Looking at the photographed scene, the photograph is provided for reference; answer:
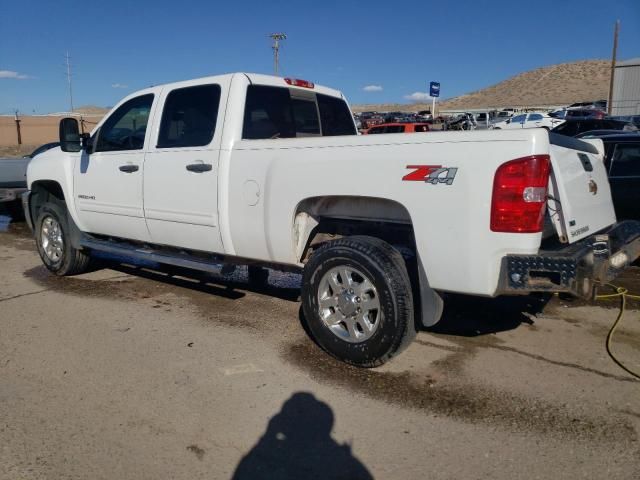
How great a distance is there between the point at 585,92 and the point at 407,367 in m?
93.3

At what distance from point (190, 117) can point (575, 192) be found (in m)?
3.23

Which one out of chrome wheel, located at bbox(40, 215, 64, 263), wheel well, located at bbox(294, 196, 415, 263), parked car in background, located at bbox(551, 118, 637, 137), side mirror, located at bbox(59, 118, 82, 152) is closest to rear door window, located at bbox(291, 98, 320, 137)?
wheel well, located at bbox(294, 196, 415, 263)

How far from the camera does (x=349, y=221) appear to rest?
175 inches

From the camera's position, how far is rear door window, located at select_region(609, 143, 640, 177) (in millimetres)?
6961

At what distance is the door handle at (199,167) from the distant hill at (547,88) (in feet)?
268

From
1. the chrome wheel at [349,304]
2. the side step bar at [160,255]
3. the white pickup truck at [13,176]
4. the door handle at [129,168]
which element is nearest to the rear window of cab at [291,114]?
the side step bar at [160,255]

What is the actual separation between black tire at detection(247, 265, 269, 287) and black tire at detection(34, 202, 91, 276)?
1.97 meters

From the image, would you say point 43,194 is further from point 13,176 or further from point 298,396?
point 298,396

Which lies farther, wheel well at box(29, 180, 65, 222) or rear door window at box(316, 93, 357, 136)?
wheel well at box(29, 180, 65, 222)

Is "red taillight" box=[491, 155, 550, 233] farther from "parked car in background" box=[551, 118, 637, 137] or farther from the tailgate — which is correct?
"parked car in background" box=[551, 118, 637, 137]

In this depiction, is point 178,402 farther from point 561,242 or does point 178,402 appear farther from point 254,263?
point 561,242

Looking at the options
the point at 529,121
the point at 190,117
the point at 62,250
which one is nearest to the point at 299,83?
the point at 190,117

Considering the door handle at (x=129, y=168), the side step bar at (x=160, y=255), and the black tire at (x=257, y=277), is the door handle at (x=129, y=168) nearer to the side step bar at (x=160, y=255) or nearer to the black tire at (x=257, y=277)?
the side step bar at (x=160, y=255)

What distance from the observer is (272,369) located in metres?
4.05
